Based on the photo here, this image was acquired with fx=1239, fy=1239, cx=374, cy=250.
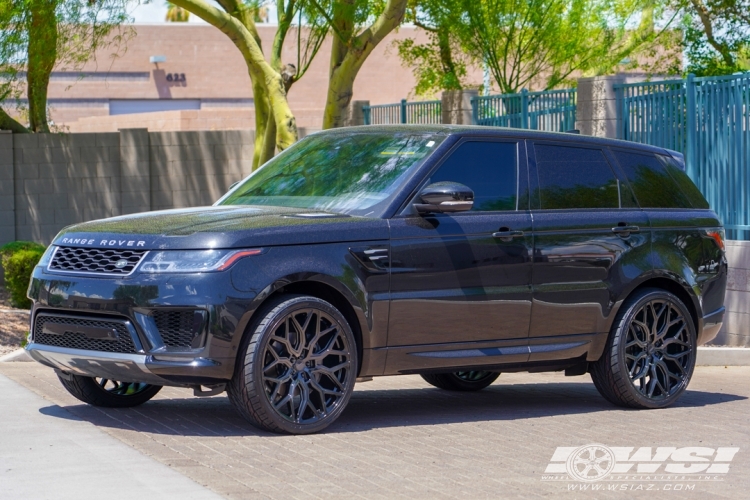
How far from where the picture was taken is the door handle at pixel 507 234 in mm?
8211

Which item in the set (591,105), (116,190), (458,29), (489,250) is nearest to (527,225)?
(489,250)

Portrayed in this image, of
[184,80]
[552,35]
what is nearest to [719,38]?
[552,35]

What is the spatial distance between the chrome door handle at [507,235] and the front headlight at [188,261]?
192 centimetres

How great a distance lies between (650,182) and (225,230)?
145 inches

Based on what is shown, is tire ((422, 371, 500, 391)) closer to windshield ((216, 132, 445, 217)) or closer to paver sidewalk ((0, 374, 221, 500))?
windshield ((216, 132, 445, 217))

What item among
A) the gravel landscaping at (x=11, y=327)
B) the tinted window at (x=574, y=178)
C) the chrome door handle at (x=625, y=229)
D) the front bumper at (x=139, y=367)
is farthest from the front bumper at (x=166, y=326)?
the gravel landscaping at (x=11, y=327)

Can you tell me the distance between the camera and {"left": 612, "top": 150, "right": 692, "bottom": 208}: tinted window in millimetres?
9266

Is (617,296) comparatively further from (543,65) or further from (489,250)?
(543,65)

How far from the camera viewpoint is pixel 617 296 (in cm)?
879

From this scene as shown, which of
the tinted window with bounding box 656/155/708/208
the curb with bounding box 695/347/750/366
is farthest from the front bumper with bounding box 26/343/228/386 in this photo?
the curb with bounding box 695/347/750/366

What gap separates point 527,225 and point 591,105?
718 cm

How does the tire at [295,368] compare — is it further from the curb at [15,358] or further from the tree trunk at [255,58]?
the tree trunk at [255,58]

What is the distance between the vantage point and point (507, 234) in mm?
8250

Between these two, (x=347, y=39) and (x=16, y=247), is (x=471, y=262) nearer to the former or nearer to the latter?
(x=347, y=39)
